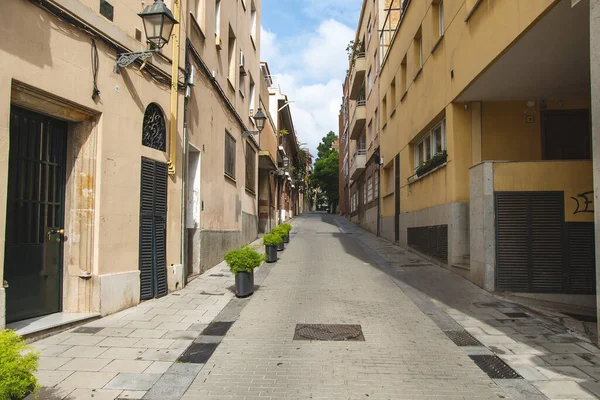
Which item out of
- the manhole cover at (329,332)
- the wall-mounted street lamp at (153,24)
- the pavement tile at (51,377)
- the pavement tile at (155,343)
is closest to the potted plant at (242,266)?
the manhole cover at (329,332)

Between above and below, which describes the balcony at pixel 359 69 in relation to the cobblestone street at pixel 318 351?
above

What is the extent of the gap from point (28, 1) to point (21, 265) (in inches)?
124

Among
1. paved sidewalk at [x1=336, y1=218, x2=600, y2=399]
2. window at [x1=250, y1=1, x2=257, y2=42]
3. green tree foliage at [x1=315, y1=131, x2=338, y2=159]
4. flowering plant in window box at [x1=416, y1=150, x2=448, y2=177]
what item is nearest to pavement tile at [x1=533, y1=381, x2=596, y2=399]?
paved sidewalk at [x1=336, y1=218, x2=600, y2=399]

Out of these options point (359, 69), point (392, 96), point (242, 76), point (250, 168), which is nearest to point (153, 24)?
point (242, 76)

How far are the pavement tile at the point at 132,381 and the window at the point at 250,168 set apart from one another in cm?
1292

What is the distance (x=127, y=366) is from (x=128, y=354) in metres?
0.39

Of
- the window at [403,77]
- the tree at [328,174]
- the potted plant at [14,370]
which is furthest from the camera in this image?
the tree at [328,174]

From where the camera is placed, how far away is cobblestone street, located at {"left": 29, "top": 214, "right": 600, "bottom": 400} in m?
4.36

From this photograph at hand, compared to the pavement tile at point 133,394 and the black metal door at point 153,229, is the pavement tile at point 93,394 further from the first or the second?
the black metal door at point 153,229

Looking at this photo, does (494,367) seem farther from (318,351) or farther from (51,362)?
(51,362)

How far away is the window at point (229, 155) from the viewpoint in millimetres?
13510

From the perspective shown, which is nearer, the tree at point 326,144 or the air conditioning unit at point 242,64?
the air conditioning unit at point 242,64

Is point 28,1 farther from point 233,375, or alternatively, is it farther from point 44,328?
point 233,375

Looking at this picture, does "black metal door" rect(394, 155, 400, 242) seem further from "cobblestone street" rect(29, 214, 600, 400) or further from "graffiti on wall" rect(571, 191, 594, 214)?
"graffiti on wall" rect(571, 191, 594, 214)
